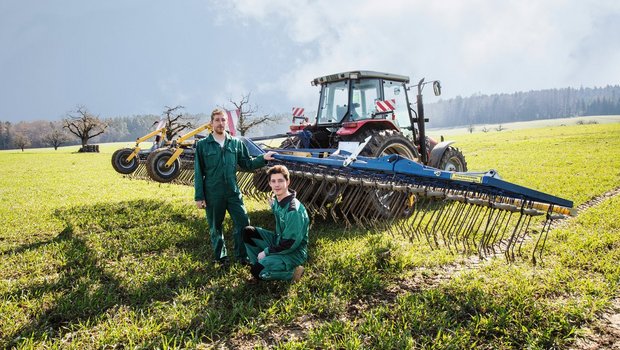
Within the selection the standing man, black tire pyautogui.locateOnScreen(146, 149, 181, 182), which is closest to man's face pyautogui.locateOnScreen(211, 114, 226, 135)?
the standing man

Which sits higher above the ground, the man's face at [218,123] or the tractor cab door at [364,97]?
the tractor cab door at [364,97]

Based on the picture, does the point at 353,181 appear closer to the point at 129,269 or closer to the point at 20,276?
the point at 129,269

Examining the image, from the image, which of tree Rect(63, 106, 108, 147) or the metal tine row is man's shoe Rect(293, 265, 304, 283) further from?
tree Rect(63, 106, 108, 147)

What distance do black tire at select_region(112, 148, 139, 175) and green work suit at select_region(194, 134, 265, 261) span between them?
11.0 feet

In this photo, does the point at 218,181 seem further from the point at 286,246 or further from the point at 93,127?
the point at 93,127

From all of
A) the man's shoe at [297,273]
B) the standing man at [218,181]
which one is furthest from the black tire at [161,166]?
the man's shoe at [297,273]

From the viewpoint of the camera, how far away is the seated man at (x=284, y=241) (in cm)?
358

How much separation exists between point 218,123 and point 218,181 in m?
0.63

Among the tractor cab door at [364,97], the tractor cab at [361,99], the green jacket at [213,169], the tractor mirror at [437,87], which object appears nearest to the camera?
the green jacket at [213,169]

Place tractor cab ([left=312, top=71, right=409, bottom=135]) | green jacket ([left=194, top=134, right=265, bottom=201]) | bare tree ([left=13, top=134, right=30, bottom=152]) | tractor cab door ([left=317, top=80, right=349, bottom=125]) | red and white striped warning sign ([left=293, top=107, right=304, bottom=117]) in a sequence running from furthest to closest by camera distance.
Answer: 1. bare tree ([left=13, top=134, right=30, bottom=152])
2. red and white striped warning sign ([left=293, top=107, right=304, bottom=117])
3. tractor cab door ([left=317, top=80, right=349, bottom=125])
4. tractor cab ([left=312, top=71, right=409, bottom=135])
5. green jacket ([left=194, top=134, right=265, bottom=201])

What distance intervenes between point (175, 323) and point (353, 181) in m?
2.26

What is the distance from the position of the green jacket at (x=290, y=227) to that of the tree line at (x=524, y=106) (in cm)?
15359

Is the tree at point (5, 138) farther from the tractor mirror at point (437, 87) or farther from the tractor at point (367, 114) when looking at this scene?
the tractor mirror at point (437, 87)

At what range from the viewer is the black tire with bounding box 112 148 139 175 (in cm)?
684
